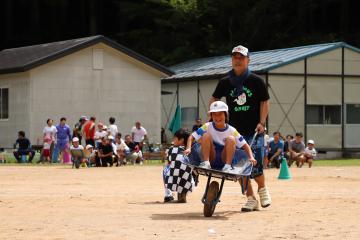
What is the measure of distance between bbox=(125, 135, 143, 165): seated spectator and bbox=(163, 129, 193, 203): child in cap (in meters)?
17.3

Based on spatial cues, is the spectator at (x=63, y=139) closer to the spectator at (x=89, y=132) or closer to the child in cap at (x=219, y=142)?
the spectator at (x=89, y=132)

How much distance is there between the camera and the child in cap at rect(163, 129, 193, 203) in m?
14.1

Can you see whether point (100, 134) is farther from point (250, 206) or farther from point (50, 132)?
point (250, 206)

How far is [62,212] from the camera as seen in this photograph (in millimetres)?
11938

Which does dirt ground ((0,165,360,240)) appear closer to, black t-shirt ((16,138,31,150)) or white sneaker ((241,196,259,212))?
white sneaker ((241,196,259,212))

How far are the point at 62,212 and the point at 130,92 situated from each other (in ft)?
83.3

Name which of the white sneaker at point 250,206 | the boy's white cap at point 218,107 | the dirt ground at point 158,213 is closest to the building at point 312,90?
the dirt ground at point 158,213

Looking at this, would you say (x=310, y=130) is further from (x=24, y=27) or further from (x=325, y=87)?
(x=24, y=27)

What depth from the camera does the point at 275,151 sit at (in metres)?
30.8

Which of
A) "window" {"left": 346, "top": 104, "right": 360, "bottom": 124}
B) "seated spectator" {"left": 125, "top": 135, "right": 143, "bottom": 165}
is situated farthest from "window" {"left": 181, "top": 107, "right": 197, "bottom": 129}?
"seated spectator" {"left": 125, "top": 135, "right": 143, "bottom": 165}

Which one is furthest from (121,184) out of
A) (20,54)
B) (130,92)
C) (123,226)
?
(20,54)

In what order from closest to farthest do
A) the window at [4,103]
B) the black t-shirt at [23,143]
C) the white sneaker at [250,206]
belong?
the white sneaker at [250,206] < the black t-shirt at [23,143] < the window at [4,103]

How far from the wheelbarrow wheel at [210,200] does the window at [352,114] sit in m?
30.9

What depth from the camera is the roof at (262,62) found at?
130 ft
